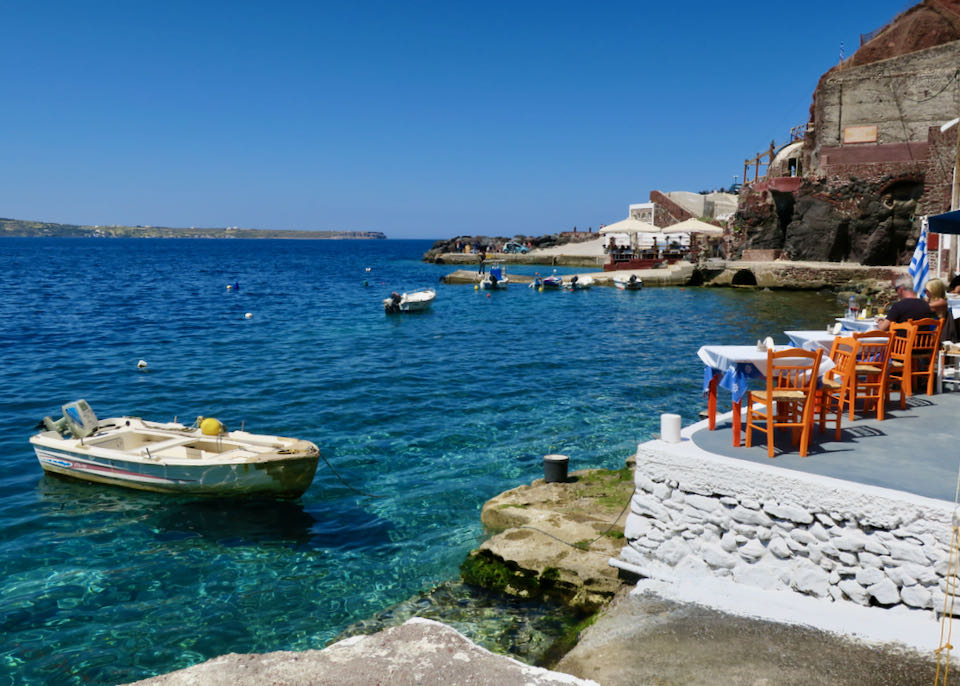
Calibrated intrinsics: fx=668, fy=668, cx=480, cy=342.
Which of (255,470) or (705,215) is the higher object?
(705,215)

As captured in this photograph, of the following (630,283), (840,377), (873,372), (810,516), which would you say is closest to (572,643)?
(810,516)

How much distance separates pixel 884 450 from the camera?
6.76 meters

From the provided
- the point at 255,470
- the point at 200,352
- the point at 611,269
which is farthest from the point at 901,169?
the point at 255,470

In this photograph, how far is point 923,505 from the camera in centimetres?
535

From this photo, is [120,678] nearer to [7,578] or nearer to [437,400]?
[7,578]

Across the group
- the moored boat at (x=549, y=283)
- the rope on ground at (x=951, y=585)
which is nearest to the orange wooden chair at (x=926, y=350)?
the rope on ground at (x=951, y=585)

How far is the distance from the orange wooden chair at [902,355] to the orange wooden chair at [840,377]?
3.15 feet

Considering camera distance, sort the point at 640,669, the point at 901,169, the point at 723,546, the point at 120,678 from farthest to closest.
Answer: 1. the point at 901,169
2. the point at 120,678
3. the point at 723,546
4. the point at 640,669

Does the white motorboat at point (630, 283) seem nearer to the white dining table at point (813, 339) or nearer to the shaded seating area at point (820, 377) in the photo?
the white dining table at point (813, 339)

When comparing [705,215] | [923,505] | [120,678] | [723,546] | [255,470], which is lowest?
[120,678]

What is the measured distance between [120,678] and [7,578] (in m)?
3.37

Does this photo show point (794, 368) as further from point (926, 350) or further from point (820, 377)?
point (926, 350)

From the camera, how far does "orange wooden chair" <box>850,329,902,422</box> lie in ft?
25.3

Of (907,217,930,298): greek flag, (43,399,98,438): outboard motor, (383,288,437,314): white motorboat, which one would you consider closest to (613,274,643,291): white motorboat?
(383,288,437,314): white motorboat
